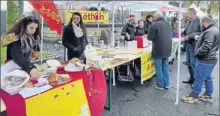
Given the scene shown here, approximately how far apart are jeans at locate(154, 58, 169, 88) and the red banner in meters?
2.00

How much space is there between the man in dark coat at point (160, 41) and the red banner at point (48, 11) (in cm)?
179

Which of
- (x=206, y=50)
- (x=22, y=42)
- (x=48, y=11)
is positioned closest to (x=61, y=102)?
(x=22, y=42)

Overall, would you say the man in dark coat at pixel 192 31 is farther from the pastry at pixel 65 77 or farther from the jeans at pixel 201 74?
the pastry at pixel 65 77

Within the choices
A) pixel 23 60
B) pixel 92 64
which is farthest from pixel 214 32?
pixel 23 60

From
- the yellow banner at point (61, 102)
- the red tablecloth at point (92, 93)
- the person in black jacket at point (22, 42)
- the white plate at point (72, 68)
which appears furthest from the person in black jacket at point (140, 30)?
the person in black jacket at point (22, 42)

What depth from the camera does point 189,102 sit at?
13.2ft

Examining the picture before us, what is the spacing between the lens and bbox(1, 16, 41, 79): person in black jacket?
2.26 meters

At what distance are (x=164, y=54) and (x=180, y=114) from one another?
1.25 metres

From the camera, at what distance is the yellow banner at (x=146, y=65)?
4.65 m

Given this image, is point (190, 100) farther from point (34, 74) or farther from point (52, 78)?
point (34, 74)

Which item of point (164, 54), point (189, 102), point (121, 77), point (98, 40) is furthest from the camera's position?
point (98, 40)

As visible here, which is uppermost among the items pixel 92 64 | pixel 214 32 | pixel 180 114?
pixel 214 32

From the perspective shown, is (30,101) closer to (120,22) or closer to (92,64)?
(92,64)

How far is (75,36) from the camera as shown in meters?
3.88
